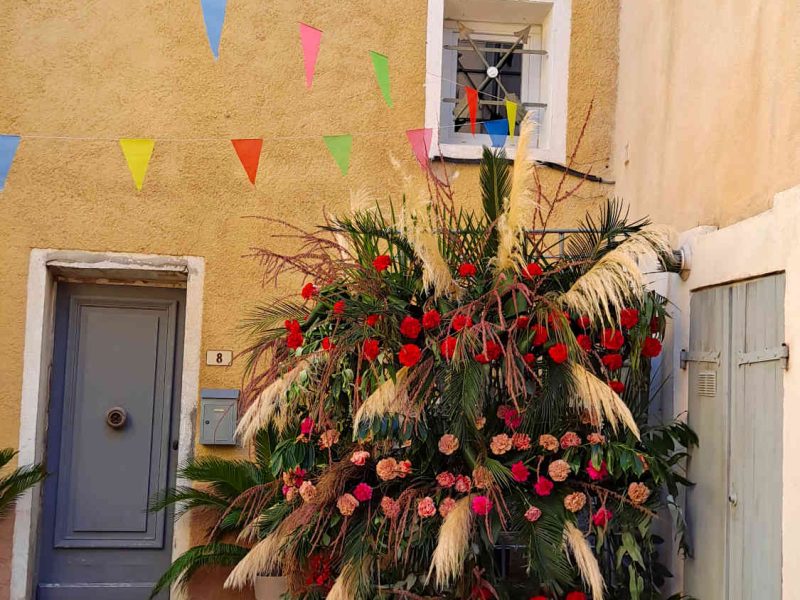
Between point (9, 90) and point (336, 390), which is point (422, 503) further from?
point (9, 90)

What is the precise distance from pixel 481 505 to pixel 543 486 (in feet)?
1.08

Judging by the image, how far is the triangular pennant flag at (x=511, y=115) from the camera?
20.0ft

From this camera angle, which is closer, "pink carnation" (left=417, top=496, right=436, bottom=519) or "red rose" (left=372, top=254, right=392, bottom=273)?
"pink carnation" (left=417, top=496, right=436, bottom=519)

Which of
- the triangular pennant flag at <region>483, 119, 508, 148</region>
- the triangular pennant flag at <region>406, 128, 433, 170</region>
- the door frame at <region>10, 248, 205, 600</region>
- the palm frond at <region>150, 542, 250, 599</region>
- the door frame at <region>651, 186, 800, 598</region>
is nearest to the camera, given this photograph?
the door frame at <region>651, 186, 800, 598</region>

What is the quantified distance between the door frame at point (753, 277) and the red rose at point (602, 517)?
2.00ft

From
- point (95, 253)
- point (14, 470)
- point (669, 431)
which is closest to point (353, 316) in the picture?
point (669, 431)

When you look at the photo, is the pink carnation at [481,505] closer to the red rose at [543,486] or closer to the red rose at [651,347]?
the red rose at [543,486]

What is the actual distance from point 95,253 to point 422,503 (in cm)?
283

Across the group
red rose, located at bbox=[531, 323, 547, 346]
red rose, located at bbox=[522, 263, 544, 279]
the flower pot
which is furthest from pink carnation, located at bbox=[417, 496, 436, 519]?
the flower pot

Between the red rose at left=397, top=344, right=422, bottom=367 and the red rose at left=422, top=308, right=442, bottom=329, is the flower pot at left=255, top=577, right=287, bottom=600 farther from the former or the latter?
the red rose at left=422, top=308, right=442, bottom=329

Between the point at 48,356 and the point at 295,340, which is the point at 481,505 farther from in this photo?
the point at 48,356

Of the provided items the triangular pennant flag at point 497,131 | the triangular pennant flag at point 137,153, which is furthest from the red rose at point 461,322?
the triangular pennant flag at point 137,153

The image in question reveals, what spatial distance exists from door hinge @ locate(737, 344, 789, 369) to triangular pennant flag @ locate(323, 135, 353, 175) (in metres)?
2.80

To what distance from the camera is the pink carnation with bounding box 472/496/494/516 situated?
12.8ft
